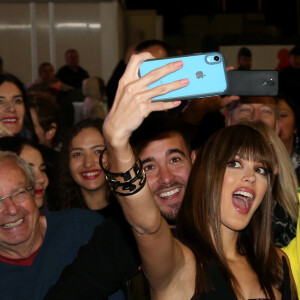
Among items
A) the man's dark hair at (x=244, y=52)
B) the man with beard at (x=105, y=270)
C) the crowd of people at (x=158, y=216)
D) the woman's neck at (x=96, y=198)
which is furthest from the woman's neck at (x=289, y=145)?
the man's dark hair at (x=244, y=52)

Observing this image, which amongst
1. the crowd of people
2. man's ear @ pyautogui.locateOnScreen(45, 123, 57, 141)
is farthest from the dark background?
the crowd of people

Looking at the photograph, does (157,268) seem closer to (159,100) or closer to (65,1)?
(159,100)

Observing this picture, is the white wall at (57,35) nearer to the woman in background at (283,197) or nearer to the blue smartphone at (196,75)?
the woman in background at (283,197)

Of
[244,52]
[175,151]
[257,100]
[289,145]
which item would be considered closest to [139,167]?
[175,151]

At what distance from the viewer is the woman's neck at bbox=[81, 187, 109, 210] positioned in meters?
4.07

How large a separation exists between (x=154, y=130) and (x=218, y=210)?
93 centimetres

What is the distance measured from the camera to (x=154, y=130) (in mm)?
3354

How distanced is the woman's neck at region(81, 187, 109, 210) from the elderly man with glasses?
836mm

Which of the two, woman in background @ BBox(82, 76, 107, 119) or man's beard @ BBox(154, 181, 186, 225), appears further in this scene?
woman in background @ BBox(82, 76, 107, 119)

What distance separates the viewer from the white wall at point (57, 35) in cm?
1165

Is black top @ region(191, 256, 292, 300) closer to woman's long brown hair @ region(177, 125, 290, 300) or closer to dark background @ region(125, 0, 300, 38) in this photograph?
Result: woman's long brown hair @ region(177, 125, 290, 300)

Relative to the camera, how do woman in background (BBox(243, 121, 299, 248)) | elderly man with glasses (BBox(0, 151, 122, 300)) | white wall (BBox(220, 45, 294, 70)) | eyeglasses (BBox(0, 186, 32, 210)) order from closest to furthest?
1. elderly man with glasses (BBox(0, 151, 122, 300))
2. eyeglasses (BBox(0, 186, 32, 210))
3. woman in background (BBox(243, 121, 299, 248))
4. white wall (BBox(220, 45, 294, 70))

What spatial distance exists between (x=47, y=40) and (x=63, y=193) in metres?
7.98

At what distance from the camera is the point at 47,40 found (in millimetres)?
11805
